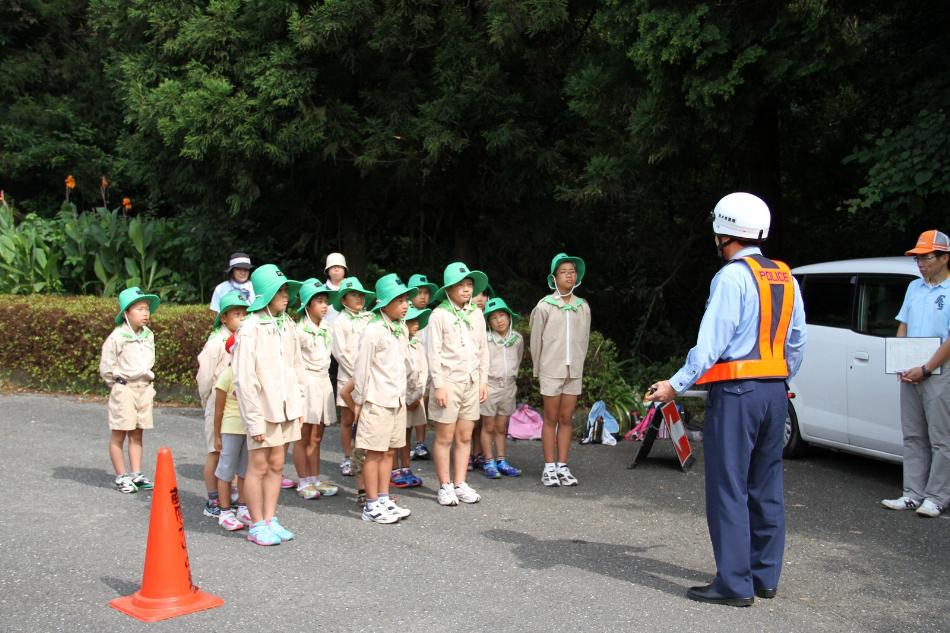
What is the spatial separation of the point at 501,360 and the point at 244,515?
283 cm

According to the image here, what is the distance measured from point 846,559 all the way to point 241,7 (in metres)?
10.1

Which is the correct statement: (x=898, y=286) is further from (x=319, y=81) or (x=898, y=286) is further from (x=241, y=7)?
(x=241, y=7)

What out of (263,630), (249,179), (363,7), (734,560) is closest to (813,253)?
(363,7)

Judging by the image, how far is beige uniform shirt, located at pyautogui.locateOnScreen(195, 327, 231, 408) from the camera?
23.8ft

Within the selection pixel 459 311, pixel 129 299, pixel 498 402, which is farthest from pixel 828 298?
pixel 129 299

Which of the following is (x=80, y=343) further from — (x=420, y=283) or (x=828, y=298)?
(x=828, y=298)

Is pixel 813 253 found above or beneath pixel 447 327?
above

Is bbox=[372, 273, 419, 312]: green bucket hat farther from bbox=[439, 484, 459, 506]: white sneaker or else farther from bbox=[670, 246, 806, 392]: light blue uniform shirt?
bbox=[670, 246, 806, 392]: light blue uniform shirt

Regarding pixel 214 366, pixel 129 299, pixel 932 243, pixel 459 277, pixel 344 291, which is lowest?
pixel 214 366

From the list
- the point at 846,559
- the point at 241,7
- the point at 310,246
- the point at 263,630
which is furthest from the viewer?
the point at 310,246

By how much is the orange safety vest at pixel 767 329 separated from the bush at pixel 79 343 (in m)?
8.22

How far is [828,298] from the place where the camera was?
28.6ft

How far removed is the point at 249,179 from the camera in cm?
1281

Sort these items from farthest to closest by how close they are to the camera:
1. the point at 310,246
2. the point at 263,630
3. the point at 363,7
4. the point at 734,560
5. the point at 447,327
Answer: the point at 310,246 → the point at 363,7 → the point at 447,327 → the point at 734,560 → the point at 263,630
